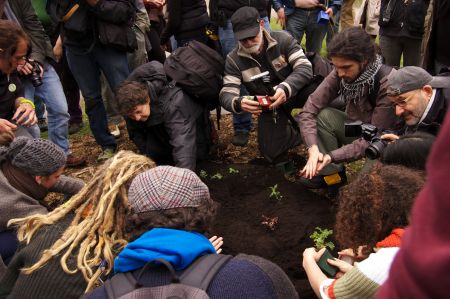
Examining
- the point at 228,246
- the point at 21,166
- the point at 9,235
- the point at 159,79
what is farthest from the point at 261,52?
the point at 9,235

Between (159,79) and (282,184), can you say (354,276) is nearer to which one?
(282,184)

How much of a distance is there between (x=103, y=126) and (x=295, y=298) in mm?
3647

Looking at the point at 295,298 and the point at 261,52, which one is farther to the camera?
the point at 261,52

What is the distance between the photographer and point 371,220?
5.65 feet

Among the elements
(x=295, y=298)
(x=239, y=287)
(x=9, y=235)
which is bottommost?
(x=9, y=235)

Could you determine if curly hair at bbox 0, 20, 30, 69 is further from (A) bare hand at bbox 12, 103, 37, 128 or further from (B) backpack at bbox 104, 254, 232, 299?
(B) backpack at bbox 104, 254, 232, 299

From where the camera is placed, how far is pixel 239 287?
1316 mm

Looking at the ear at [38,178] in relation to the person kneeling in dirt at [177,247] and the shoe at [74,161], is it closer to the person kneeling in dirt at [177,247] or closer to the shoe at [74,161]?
the person kneeling in dirt at [177,247]

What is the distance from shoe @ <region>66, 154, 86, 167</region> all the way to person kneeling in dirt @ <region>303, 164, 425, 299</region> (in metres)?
3.54

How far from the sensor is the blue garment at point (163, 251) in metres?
1.30

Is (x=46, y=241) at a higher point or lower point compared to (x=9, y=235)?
higher

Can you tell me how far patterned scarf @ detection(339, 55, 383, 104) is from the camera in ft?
10.5

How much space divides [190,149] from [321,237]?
1.37m

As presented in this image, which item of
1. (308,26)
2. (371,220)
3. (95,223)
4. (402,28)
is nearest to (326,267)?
(371,220)
